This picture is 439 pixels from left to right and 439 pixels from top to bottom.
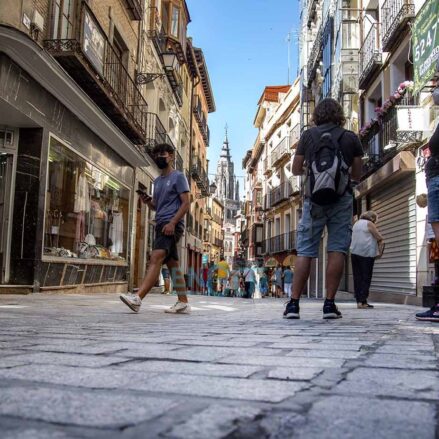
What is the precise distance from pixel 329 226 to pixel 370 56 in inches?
466

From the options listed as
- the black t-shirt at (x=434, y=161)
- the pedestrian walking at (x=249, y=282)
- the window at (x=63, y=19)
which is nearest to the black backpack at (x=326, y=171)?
the black t-shirt at (x=434, y=161)

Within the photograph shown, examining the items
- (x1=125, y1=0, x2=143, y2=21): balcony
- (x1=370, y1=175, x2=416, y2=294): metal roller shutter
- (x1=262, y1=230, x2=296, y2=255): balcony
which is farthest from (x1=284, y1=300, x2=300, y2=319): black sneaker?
(x1=262, y1=230, x2=296, y2=255): balcony

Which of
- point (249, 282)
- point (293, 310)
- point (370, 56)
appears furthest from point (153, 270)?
point (249, 282)

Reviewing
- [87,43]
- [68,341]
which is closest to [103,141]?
[87,43]

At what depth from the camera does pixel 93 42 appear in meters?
9.77

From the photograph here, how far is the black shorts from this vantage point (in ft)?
17.3

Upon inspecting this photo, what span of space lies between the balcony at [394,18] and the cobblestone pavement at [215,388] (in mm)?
10541

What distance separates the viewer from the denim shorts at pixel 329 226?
4488 mm

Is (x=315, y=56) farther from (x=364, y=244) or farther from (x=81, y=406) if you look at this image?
(x=81, y=406)

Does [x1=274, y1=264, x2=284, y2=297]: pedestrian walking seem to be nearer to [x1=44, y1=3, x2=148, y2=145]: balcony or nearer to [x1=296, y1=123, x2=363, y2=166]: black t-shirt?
[x1=44, y1=3, x2=148, y2=145]: balcony

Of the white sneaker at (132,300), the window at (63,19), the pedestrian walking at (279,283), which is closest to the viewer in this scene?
the white sneaker at (132,300)

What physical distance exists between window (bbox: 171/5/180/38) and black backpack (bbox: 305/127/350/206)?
1808 centimetres

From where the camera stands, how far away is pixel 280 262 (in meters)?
35.6

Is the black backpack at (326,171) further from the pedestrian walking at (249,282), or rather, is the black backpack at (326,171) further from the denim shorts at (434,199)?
the pedestrian walking at (249,282)
